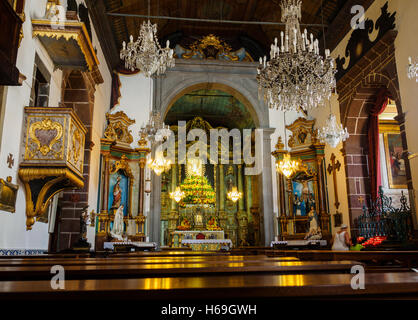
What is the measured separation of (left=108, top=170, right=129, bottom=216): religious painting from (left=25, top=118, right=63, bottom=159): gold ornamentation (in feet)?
18.1

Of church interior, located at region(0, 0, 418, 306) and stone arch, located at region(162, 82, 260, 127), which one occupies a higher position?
stone arch, located at region(162, 82, 260, 127)

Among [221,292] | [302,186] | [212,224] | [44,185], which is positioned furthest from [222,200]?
[221,292]

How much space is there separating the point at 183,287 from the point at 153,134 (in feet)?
27.8

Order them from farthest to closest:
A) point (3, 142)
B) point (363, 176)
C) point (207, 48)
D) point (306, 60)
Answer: point (207, 48) < point (363, 176) < point (306, 60) < point (3, 142)

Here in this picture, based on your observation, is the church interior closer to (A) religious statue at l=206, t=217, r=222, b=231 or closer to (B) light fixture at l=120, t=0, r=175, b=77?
(B) light fixture at l=120, t=0, r=175, b=77

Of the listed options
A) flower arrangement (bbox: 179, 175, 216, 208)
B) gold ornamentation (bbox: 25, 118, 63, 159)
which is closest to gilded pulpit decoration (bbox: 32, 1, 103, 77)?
gold ornamentation (bbox: 25, 118, 63, 159)

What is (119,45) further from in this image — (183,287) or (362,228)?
(183,287)

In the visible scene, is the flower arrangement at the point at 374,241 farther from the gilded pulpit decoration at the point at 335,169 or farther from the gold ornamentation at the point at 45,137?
the gold ornamentation at the point at 45,137

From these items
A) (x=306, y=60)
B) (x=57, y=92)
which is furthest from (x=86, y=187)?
(x=306, y=60)

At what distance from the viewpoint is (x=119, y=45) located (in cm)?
1208

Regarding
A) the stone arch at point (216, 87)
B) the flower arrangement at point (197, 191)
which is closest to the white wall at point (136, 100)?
the stone arch at point (216, 87)

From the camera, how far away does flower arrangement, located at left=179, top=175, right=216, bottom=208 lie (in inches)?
656

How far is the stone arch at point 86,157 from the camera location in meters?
8.84

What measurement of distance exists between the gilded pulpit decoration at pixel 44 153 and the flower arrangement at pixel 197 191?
1089 cm
